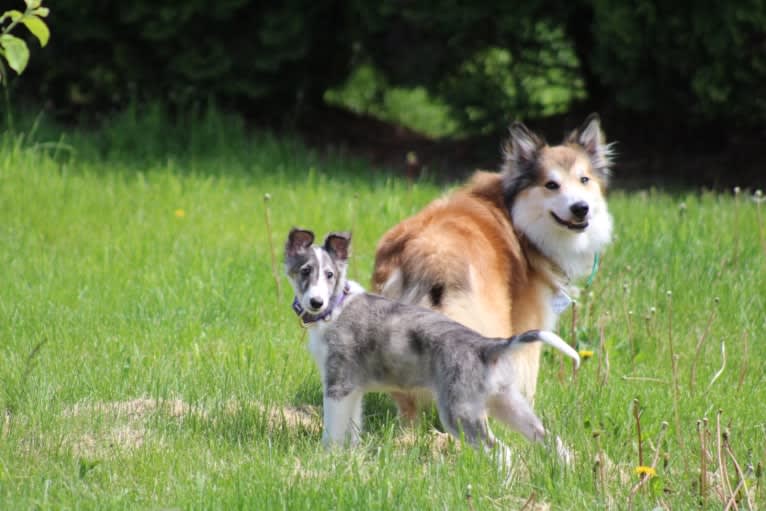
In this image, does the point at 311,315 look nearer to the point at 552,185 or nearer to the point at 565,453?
the point at 565,453

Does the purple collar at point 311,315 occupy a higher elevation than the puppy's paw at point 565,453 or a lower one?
higher

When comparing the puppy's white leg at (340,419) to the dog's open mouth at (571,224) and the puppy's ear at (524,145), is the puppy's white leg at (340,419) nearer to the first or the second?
the dog's open mouth at (571,224)

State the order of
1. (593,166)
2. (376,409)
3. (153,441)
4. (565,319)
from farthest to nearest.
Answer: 1. (565,319)
2. (593,166)
3. (376,409)
4. (153,441)

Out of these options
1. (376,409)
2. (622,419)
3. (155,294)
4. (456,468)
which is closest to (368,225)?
(155,294)

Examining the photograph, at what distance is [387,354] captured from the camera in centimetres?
494

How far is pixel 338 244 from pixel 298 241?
190mm

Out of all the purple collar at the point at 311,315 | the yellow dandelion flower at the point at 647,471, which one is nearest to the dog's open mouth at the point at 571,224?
the purple collar at the point at 311,315

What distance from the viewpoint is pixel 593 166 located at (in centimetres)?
643

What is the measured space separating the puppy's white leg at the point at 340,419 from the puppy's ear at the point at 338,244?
64 cm

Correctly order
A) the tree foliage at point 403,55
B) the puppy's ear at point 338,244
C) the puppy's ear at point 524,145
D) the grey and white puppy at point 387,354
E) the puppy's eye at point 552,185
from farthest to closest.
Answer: the tree foliage at point 403,55 → the puppy's ear at point 524,145 → the puppy's eye at point 552,185 → the puppy's ear at point 338,244 → the grey and white puppy at point 387,354

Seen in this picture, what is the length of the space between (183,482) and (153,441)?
1.44ft

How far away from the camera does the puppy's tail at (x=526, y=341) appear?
436cm

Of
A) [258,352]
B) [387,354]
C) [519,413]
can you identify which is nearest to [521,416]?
[519,413]

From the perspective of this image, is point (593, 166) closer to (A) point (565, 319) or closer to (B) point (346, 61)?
(A) point (565, 319)
